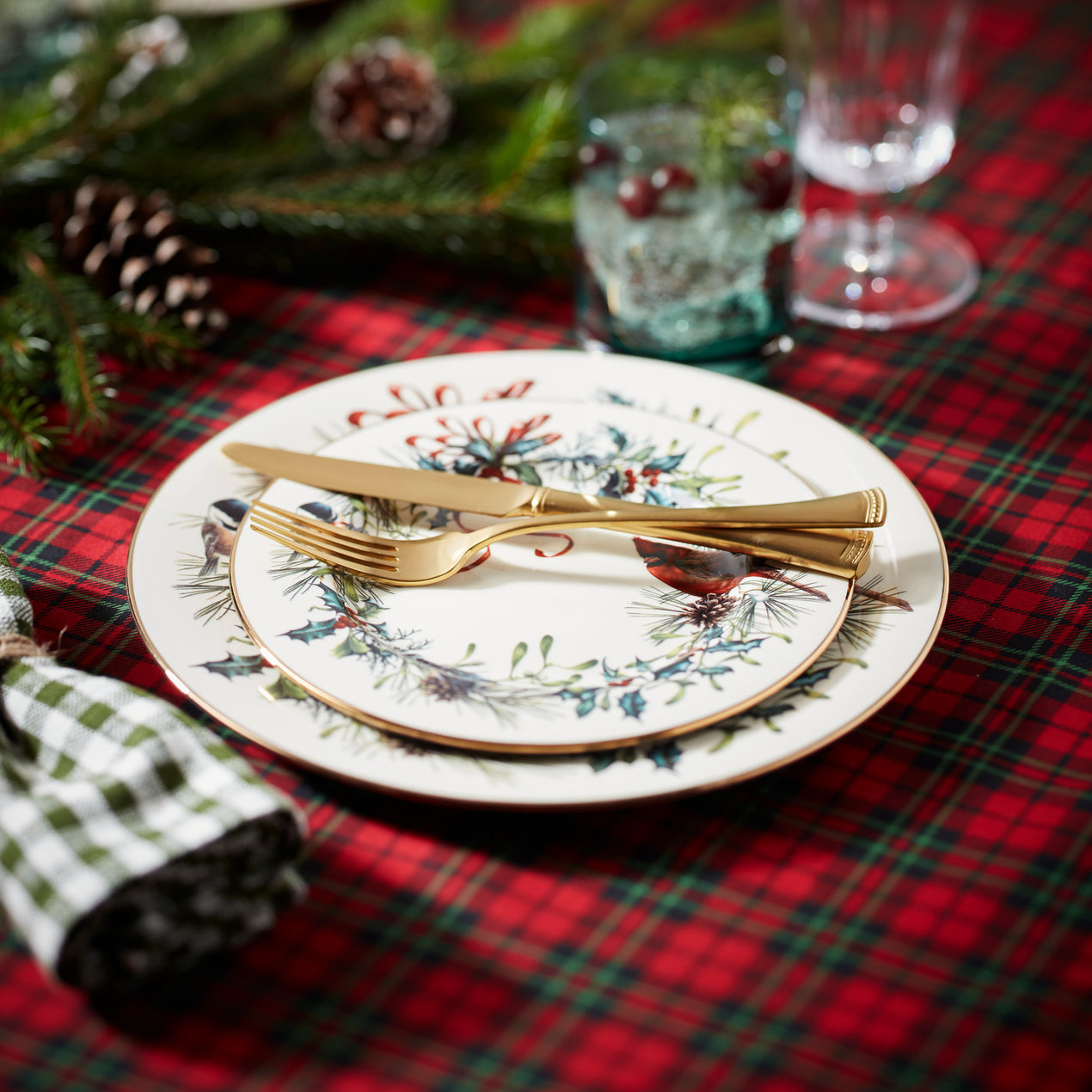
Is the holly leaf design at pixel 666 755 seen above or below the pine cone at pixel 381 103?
below

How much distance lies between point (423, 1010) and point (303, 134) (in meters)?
0.72

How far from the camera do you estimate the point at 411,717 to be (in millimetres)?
476

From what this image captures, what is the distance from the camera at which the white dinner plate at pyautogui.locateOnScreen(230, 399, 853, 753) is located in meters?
0.48

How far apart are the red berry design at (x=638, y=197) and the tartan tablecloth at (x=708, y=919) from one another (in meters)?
0.24

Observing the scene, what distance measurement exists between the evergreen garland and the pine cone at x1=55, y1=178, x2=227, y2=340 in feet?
0.06

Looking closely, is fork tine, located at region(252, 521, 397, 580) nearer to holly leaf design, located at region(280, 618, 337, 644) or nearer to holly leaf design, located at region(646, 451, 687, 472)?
holly leaf design, located at region(280, 618, 337, 644)

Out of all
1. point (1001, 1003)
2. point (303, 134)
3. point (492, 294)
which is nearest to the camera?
point (1001, 1003)

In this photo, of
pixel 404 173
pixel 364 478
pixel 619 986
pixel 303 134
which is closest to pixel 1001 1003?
pixel 619 986

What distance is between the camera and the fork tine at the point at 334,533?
0.57 m

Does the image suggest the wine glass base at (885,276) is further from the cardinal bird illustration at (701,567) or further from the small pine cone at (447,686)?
the small pine cone at (447,686)

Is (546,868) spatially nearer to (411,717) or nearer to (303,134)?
(411,717)

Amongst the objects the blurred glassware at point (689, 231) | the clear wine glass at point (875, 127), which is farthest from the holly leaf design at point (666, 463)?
the clear wine glass at point (875, 127)

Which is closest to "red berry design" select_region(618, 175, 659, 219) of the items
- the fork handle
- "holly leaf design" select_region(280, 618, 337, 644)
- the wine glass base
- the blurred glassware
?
the blurred glassware

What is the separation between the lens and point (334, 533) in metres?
0.57
